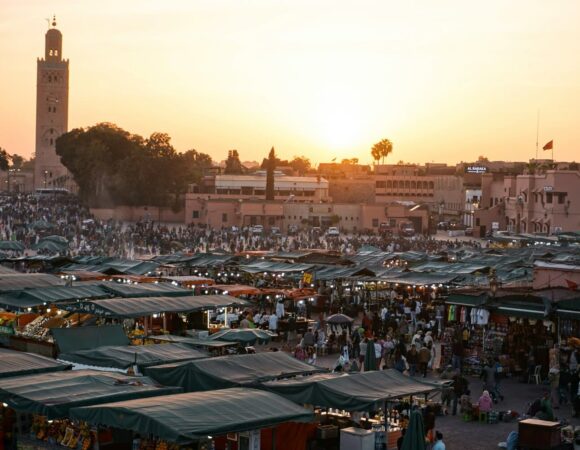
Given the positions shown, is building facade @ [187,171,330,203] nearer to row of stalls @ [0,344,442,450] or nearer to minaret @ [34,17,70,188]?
minaret @ [34,17,70,188]

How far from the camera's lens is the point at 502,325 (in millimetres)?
21344

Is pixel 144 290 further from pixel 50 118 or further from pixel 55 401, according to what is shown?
pixel 50 118

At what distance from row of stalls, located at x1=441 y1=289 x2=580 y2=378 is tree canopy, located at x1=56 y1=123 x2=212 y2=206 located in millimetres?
65347

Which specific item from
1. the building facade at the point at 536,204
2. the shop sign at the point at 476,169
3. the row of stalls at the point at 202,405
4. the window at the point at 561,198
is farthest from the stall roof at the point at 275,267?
the shop sign at the point at 476,169

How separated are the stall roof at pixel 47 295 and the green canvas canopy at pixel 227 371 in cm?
713

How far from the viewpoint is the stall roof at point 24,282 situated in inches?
912

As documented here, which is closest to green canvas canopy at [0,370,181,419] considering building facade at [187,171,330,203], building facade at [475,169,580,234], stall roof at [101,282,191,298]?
stall roof at [101,282,191,298]

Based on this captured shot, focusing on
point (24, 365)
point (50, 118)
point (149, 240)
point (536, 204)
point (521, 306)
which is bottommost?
point (149, 240)

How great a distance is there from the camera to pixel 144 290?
23312 millimetres

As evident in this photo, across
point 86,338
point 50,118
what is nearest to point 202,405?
point 86,338

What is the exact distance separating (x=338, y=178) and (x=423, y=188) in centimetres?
958

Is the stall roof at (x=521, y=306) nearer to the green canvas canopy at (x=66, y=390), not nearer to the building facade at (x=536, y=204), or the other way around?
the green canvas canopy at (x=66, y=390)

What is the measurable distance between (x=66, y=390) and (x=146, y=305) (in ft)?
27.4

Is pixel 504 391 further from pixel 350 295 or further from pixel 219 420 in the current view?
pixel 350 295
